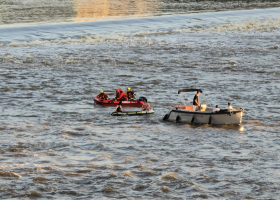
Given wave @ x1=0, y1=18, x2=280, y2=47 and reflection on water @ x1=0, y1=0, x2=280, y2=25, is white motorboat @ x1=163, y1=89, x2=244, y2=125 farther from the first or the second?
reflection on water @ x1=0, y1=0, x2=280, y2=25

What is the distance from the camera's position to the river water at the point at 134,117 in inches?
1072

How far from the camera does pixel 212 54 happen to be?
67.3m

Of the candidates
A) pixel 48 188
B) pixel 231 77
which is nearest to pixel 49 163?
pixel 48 188

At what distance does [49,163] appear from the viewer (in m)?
29.3

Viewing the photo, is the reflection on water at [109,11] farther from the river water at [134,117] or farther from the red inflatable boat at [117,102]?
the red inflatable boat at [117,102]

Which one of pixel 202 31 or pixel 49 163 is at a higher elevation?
pixel 202 31

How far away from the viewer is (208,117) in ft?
121


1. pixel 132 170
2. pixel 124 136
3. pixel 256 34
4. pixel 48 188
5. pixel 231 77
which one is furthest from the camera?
pixel 256 34

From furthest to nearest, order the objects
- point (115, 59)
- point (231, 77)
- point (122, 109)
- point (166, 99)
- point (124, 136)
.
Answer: point (115, 59) → point (231, 77) → point (166, 99) → point (122, 109) → point (124, 136)

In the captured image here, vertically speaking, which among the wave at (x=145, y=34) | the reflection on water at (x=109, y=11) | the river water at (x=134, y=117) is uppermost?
the reflection on water at (x=109, y=11)

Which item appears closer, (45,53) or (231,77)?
(231,77)

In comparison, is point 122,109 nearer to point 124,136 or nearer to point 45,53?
Result: point 124,136

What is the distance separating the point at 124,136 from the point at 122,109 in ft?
21.6

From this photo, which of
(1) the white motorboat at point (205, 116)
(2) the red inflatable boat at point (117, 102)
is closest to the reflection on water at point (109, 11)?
(2) the red inflatable boat at point (117, 102)
